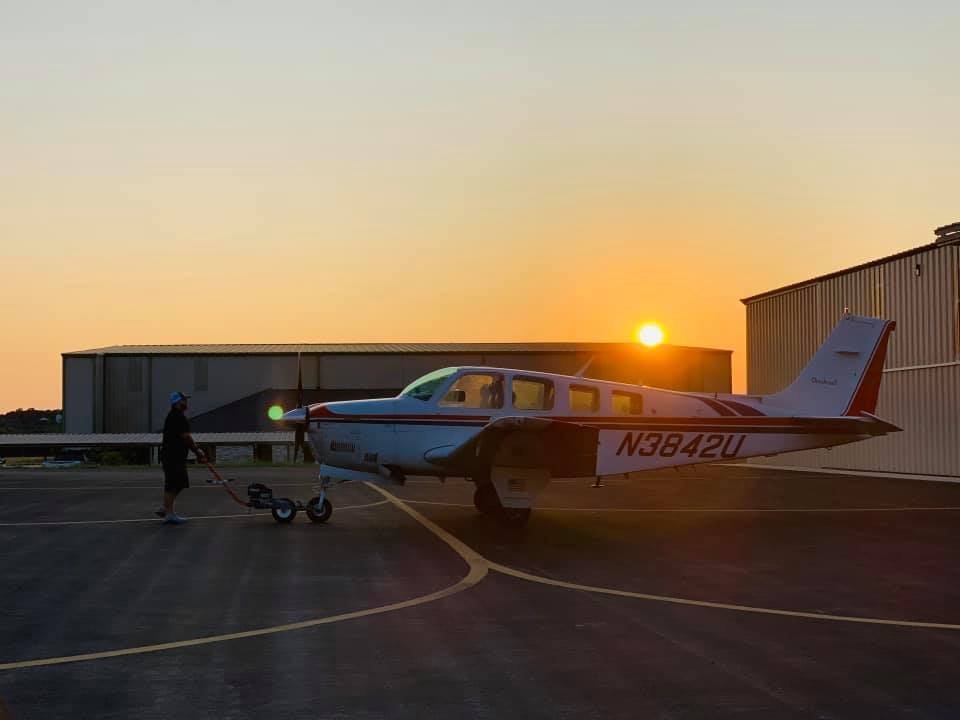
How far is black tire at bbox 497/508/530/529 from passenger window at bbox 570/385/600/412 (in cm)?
205

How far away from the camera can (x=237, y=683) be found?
6.28 m

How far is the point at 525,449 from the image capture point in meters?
16.1

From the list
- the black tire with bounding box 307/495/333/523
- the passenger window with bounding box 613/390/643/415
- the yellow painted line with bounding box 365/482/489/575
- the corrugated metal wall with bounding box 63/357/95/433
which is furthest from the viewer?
the corrugated metal wall with bounding box 63/357/95/433

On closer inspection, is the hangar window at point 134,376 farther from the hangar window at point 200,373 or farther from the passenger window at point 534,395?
the passenger window at point 534,395

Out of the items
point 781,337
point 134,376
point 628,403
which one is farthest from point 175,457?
point 134,376

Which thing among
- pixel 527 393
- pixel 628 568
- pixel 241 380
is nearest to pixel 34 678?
pixel 628 568

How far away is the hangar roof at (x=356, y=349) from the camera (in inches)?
→ 2413

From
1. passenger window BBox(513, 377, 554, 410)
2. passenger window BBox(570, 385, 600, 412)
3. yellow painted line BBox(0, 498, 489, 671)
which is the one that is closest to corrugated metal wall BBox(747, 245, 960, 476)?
passenger window BBox(570, 385, 600, 412)

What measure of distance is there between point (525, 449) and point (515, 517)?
1128mm

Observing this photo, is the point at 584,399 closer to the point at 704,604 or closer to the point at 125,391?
the point at 704,604

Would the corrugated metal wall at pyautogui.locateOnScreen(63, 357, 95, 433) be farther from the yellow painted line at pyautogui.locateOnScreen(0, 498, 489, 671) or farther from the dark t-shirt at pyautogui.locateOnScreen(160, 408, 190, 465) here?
the yellow painted line at pyautogui.locateOnScreen(0, 498, 489, 671)

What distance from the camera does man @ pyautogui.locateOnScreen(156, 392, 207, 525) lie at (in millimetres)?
16750

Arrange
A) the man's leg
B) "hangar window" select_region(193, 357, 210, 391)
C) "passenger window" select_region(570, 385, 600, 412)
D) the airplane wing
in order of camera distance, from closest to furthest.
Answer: the airplane wing → the man's leg → "passenger window" select_region(570, 385, 600, 412) → "hangar window" select_region(193, 357, 210, 391)

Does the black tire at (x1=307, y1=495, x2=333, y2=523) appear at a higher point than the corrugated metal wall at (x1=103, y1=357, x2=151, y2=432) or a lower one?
lower
